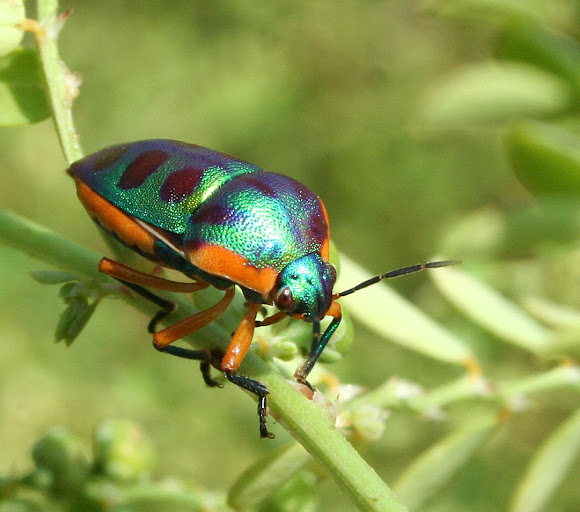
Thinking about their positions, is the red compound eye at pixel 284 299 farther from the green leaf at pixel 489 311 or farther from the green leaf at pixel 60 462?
the green leaf at pixel 489 311

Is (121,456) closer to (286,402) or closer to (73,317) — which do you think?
(73,317)

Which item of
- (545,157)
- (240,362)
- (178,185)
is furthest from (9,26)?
(545,157)

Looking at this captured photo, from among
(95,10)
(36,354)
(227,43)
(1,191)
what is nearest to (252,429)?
(36,354)

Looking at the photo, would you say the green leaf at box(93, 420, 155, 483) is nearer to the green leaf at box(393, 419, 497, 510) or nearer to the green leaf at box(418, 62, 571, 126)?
the green leaf at box(393, 419, 497, 510)

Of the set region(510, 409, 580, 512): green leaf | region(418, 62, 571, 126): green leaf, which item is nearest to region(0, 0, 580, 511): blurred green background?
region(418, 62, 571, 126): green leaf

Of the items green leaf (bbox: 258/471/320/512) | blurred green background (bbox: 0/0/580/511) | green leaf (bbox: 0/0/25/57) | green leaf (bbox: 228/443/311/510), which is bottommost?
blurred green background (bbox: 0/0/580/511)

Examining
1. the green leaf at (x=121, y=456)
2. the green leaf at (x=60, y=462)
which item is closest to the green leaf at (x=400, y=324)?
the green leaf at (x=121, y=456)
